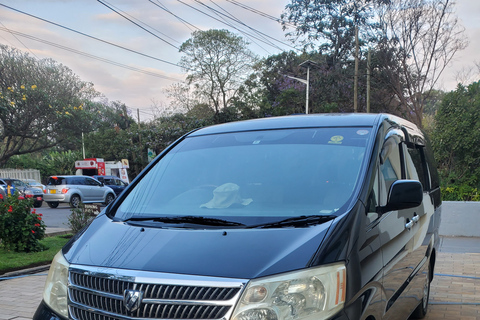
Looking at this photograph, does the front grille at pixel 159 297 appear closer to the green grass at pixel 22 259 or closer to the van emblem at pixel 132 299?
the van emblem at pixel 132 299

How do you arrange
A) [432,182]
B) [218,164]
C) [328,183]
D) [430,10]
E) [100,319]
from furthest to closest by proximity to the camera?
[430,10]
[432,182]
[218,164]
[328,183]
[100,319]

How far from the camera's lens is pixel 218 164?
140 inches

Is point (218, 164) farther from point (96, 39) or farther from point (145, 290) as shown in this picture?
point (96, 39)

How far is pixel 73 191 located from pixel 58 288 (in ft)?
83.3

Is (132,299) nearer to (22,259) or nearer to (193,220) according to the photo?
(193,220)

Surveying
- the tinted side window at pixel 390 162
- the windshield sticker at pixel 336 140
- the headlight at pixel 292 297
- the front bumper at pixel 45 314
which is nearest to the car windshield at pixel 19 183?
the front bumper at pixel 45 314

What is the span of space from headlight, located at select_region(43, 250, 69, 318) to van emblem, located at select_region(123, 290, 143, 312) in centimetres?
53

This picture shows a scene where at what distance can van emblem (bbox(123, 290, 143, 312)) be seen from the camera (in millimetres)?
2285

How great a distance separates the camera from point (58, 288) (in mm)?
2736

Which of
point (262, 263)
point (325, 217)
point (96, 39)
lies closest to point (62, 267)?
point (262, 263)

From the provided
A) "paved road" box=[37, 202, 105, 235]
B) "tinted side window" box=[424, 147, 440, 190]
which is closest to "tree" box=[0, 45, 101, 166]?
"paved road" box=[37, 202, 105, 235]

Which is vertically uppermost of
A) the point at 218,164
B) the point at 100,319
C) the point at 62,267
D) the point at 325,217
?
the point at 218,164

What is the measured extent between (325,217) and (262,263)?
56 cm

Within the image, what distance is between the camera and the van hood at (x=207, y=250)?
2297 millimetres
